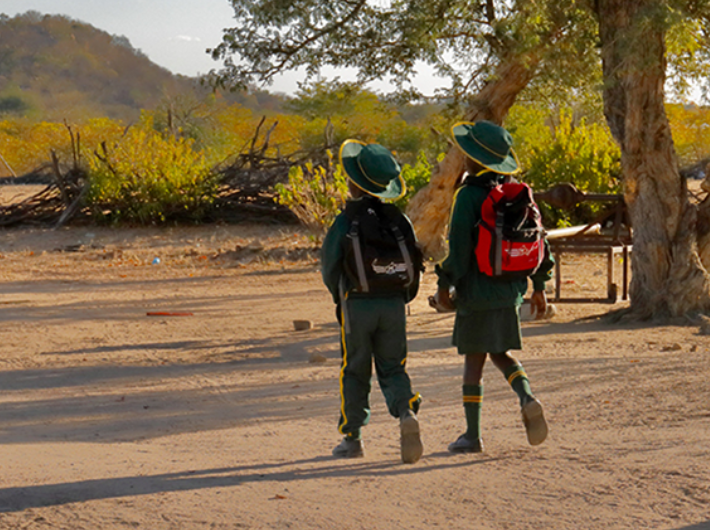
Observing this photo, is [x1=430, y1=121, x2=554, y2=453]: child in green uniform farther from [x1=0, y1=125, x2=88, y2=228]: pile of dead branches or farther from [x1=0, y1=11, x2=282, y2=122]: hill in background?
[x1=0, y1=11, x2=282, y2=122]: hill in background

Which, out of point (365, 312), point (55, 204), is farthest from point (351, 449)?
point (55, 204)

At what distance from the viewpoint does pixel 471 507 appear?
3865mm

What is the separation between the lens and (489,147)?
4789mm

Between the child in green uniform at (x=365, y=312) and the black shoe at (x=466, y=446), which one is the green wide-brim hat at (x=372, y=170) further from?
the black shoe at (x=466, y=446)

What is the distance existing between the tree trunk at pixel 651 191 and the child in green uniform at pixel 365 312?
5.34m

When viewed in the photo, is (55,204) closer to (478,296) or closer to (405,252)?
(405,252)

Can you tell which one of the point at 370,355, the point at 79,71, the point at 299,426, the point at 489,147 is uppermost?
the point at 79,71

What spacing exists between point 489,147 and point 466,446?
60.8 inches

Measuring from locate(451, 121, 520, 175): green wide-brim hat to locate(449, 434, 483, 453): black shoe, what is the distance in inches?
54.6

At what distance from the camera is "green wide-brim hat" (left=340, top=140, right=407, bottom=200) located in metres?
4.77

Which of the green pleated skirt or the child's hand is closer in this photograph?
the green pleated skirt

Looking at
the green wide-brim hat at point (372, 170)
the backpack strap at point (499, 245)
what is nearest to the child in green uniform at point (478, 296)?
the backpack strap at point (499, 245)

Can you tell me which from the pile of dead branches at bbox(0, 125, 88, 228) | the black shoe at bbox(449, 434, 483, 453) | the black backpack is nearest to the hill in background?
the pile of dead branches at bbox(0, 125, 88, 228)

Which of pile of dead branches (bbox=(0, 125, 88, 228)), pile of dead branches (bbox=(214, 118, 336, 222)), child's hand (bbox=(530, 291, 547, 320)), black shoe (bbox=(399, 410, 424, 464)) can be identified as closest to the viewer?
black shoe (bbox=(399, 410, 424, 464))
